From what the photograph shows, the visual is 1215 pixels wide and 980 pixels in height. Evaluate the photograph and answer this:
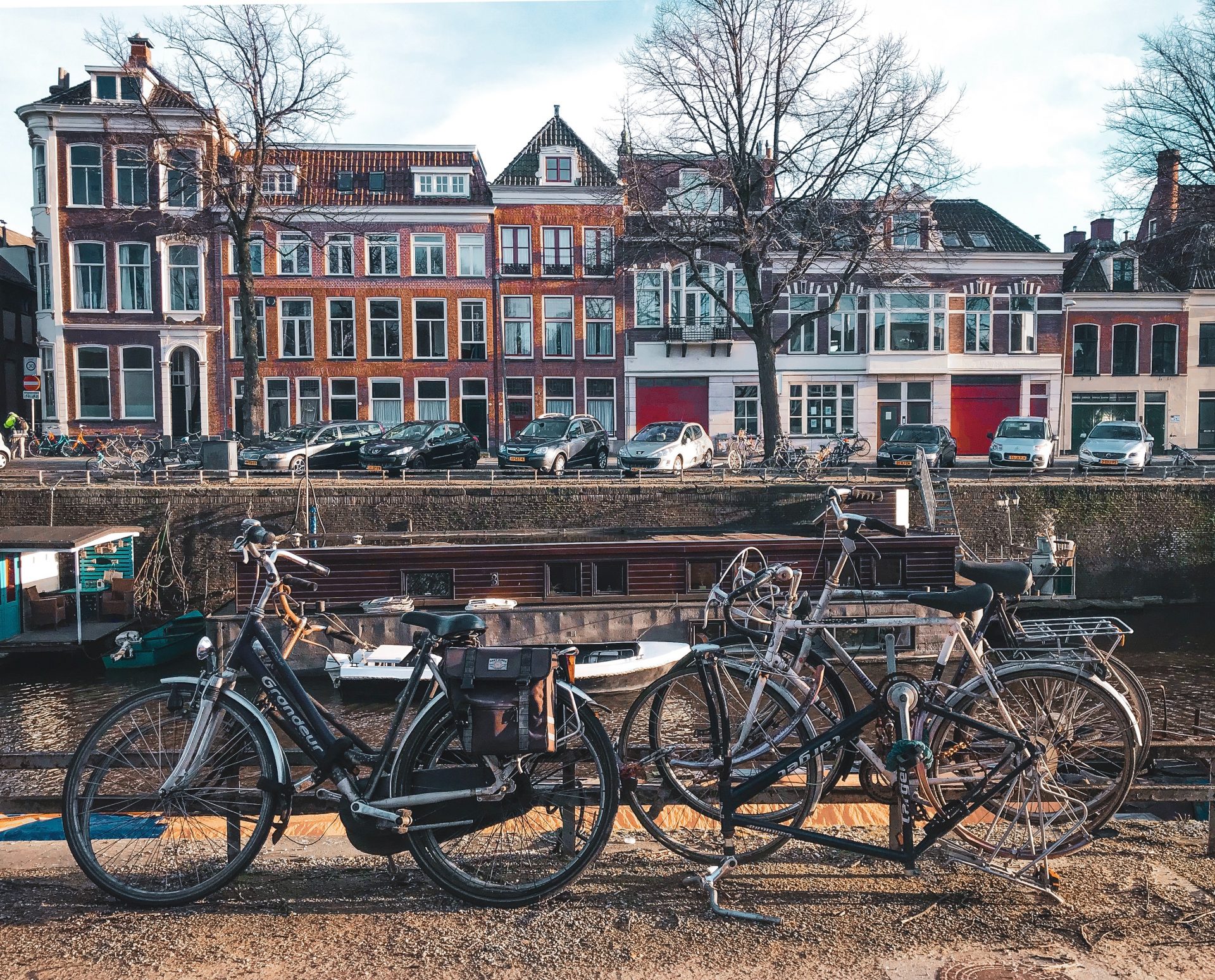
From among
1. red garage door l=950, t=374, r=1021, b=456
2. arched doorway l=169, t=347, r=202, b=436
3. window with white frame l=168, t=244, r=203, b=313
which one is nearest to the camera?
window with white frame l=168, t=244, r=203, b=313

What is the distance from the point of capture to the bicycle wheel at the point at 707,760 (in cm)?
406

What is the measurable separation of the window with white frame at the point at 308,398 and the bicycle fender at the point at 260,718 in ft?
112

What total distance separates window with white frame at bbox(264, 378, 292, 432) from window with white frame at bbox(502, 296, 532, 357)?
790cm

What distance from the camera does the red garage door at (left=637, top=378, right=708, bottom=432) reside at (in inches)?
1471

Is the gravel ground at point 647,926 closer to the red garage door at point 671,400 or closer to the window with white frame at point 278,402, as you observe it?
the red garage door at point 671,400

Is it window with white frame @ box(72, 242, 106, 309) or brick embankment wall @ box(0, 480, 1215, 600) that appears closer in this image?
brick embankment wall @ box(0, 480, 1215, 600)

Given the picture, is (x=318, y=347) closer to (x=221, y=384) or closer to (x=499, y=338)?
(x=221, y=384)

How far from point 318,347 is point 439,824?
34.9 m

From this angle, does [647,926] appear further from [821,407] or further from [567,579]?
[821,407]

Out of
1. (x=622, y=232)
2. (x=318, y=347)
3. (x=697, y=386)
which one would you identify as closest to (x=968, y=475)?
(x=697, y=386)

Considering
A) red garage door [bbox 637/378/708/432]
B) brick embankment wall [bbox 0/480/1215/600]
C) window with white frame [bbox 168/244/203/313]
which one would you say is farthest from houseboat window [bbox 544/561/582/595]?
window with white frame [bbox 168/244/203/313]

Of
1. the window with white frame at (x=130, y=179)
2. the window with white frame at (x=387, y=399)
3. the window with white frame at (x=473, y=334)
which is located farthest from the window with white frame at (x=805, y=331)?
the window with white frame at (x=130, y=179)

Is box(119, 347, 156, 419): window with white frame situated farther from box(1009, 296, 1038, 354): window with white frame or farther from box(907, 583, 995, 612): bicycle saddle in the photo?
box(907, 583, 995, 612): bicycle saddle

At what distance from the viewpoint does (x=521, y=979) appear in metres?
3.31
